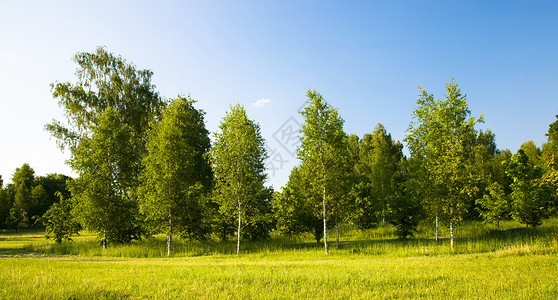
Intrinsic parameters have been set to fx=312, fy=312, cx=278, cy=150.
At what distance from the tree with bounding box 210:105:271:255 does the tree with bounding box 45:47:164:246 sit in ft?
28.8

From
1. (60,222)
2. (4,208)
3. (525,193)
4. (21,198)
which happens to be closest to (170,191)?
(60,222)

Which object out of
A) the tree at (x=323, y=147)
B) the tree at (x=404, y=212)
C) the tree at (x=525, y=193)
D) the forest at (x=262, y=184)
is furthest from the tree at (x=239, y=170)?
the tree at (x=525, y=193)

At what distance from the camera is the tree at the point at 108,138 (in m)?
28.3

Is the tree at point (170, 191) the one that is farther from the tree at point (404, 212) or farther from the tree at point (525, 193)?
the tree at point (525, 193)

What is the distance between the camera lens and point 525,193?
27797 millimetres

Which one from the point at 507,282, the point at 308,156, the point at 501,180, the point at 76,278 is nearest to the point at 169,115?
the point at 308,156

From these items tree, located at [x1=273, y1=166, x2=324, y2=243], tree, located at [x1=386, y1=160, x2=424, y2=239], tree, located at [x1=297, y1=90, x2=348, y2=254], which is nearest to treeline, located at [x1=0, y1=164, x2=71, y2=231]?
tree, located at [x1=273, y1=166, x2=324, y2=243]

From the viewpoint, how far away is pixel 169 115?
34188 mm

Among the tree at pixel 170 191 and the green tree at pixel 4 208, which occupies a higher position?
the tree at pixel 170 191

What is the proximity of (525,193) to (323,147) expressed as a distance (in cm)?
1884

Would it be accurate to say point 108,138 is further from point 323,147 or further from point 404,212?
point 404,212

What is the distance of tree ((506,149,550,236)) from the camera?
27016 mm

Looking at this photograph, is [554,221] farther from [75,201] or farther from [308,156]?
[75,201]

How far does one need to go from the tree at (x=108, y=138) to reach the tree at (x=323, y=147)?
16.5 meters
